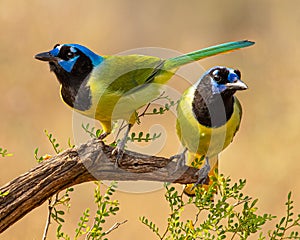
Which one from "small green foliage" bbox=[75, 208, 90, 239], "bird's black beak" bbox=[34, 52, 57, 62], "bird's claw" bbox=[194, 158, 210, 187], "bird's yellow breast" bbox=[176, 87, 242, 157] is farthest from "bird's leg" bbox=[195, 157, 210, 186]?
"bird's black beak" bbox=[34, 52, 57, 62]

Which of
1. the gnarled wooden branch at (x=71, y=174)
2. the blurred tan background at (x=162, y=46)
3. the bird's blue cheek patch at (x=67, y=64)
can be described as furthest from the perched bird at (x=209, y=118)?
the blurred tan background at (x=162, y=46)

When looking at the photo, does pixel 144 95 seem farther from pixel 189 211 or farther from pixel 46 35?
pixel 46 35

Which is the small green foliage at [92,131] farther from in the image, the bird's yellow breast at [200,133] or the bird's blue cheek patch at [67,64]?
the bird's yellow breast at [200,133]

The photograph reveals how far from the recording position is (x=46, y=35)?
4066 mm

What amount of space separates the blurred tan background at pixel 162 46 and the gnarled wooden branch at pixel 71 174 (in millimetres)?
1658

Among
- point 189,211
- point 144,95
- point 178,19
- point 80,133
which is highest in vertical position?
point 178,19

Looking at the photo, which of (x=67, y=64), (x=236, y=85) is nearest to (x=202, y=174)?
(x=236, y=85)

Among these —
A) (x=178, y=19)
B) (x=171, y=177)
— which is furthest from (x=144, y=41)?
(x=171, y=177)

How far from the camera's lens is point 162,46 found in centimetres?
409

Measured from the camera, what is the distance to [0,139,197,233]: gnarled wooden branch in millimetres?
1643

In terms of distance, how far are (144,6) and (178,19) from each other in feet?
0.97

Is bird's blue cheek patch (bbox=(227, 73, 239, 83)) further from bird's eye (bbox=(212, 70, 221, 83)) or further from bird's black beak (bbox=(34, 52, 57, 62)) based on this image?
bird's black beak (bbox=(34, 52, 57, 62))

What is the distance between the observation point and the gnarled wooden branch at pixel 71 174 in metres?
1.64

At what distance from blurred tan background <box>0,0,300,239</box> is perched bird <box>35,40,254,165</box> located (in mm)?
1533
